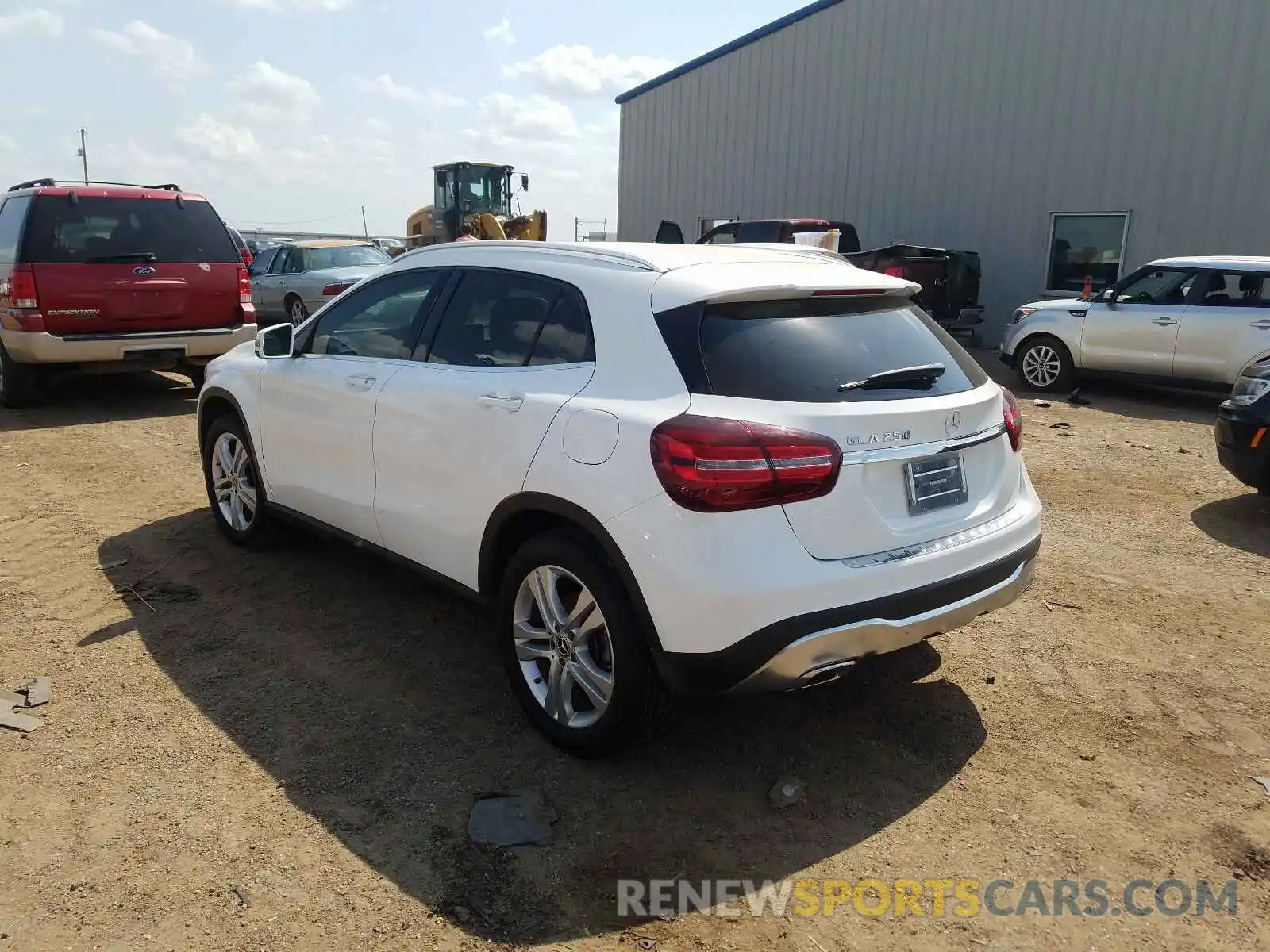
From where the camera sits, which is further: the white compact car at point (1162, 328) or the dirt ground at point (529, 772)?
the white compact car at point (1162, 328)

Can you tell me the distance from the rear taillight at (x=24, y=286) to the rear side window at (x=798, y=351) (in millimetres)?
7796

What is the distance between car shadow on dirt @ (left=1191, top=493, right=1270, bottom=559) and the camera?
5.79 metres

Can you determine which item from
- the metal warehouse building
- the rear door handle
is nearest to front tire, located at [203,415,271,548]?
the rear door handle

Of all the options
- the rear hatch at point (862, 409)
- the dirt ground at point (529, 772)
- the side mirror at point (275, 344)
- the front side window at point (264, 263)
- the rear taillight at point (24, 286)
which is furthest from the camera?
the front side window at point (264, 263)

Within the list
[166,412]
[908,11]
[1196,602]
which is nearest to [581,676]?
[1196,602]

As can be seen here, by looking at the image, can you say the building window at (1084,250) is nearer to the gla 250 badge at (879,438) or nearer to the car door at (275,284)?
the car door at (275,284)

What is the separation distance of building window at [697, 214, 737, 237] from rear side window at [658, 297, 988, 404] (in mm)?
17939

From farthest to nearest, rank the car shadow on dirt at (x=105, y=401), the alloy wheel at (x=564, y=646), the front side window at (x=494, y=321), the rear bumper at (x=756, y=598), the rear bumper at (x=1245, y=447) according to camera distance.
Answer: the car shadow on dirt at (x=105, y=401) → the rear bumper at (x=1245, y=447) → the front side window at (x=494, y=321) → the alloy wheel at (x=564, y=646) → the rear bumper at (x=756, y=598)

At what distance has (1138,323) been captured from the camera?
414 inches

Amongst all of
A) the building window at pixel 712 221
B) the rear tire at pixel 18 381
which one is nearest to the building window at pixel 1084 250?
the building window at pixel 712 221

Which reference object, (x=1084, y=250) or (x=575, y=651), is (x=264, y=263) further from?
(x=575, y=651)

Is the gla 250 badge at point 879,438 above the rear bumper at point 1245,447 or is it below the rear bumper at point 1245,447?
above

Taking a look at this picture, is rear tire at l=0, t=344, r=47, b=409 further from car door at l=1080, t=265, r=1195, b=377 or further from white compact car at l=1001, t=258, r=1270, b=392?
car door at l=1080, t=265, r=1195, b=377

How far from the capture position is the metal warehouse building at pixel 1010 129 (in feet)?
44.4
